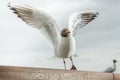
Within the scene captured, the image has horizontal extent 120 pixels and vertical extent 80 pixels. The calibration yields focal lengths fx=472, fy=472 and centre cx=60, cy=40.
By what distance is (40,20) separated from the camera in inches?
237

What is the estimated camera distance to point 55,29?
20.1ft

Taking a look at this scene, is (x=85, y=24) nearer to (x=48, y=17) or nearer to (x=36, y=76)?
(x=48, y=17)

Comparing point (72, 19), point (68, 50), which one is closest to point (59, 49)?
point (68, 50)

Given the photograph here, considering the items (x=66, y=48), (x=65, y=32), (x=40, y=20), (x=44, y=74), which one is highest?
(x=44, y=74)

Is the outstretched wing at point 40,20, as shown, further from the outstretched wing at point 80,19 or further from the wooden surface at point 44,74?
the wooden surface at point 44,74

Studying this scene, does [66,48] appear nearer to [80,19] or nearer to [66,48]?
[66,48]

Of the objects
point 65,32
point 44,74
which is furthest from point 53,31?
point 44,74

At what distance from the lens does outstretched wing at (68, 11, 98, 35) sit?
21.0 ft

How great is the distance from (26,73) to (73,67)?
1749 millimetres

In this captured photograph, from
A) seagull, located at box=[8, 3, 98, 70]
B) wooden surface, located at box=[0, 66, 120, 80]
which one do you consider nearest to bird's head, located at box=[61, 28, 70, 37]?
seagull, located at box=[8, 3, 98, 70]

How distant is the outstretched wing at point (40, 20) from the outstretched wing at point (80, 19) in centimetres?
27

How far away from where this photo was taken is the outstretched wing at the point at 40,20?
5703 millimetres

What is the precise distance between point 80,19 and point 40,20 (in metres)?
0.86

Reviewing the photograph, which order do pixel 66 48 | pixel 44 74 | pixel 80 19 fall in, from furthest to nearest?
pixel 80 19 < pixel 66 48 < pixel 44 74
